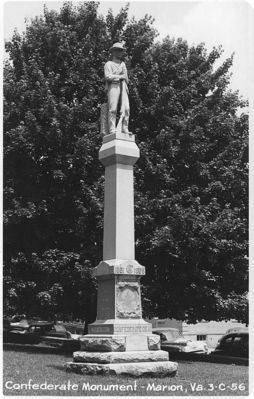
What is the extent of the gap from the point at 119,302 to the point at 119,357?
120 cm

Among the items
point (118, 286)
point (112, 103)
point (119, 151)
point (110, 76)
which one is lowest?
point (118, 286)

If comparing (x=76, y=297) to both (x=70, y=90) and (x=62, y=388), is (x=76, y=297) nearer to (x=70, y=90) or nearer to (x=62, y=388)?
(x=70, y=90)

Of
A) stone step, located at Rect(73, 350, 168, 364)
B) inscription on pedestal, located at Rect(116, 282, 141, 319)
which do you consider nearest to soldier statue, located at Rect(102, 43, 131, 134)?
inscription on pedestal, located at Rect(116, 282, 141, 319)

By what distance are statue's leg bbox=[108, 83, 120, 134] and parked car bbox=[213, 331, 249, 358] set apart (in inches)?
498

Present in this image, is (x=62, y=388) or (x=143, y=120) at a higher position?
(x=143, y=120)

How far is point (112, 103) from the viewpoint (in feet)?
44.2

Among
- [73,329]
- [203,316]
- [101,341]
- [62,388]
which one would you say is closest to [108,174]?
[101,341]

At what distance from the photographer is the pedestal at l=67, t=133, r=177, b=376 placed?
11281 mm

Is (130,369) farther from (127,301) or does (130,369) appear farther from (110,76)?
(110,76)

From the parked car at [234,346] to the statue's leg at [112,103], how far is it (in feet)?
41.5

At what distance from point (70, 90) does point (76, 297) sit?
7.11 meters

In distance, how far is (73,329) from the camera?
1359 inches

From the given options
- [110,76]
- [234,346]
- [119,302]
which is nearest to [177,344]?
[234,346]

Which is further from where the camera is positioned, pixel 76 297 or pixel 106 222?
pixel 76 297
